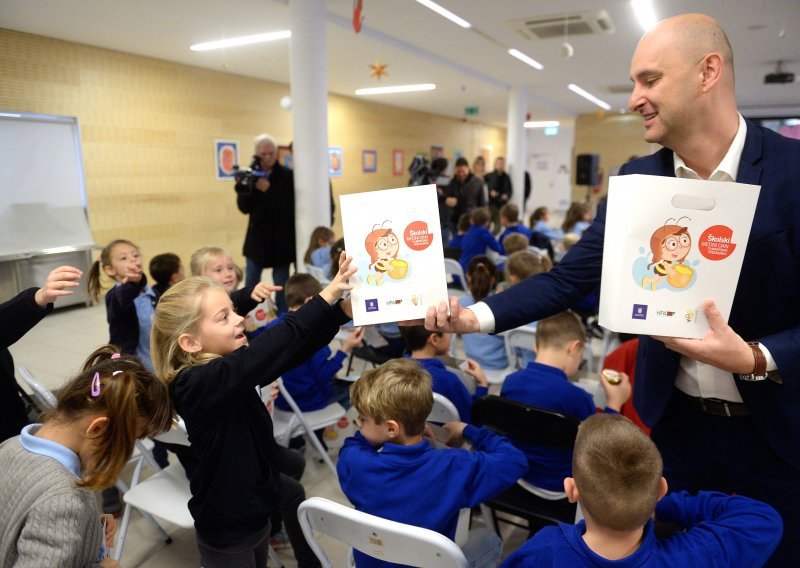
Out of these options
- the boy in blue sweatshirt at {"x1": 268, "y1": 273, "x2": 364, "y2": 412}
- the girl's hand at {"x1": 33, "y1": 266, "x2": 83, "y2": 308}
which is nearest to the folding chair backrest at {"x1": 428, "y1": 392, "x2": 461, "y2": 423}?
the boy in blue sweatshirt at {"x1": 268, "y1": 273, "x2": 364, "y2": 412}

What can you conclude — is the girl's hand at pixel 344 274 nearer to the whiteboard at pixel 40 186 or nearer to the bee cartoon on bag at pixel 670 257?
the bee cartoon on bag at pixel 670 257

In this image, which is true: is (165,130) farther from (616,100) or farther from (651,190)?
(616,100)

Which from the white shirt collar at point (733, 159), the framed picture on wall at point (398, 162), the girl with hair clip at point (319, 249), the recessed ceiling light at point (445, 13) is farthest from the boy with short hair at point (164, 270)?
the framed picture on wall at point (398, 162)

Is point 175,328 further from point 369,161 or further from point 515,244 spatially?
point 369,161

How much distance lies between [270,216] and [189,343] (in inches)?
143

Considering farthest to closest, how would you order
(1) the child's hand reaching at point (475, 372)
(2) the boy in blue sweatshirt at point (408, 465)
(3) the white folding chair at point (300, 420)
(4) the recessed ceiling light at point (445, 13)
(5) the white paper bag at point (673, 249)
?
(4) the recessed ceiling light at point (445, 13)
(3) the white folding chair at point (300, 420)
(1) the child's hand reaching at point (475, 372)
(2) the boy in blue sweatshirt at point (408, 465)
(5) the white paper bag at point (673, 249)

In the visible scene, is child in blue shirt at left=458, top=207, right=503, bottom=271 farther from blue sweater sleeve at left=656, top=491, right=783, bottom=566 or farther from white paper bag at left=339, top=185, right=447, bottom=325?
blue sweater sleeve at left=656, top=491, right=783, bottom=566

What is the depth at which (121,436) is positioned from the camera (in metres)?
1.30

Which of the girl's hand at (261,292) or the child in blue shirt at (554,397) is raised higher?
the girl's hand at (261,292)

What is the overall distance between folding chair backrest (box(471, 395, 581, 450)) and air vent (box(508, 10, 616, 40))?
5.21 m

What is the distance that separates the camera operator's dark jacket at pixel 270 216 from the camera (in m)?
5.03

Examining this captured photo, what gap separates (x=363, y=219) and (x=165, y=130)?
7124 millimetres

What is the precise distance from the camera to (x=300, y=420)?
2500 mm

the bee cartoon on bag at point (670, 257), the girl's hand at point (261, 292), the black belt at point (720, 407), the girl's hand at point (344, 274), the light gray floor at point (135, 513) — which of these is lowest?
the light gray floor at point (135, 513)
